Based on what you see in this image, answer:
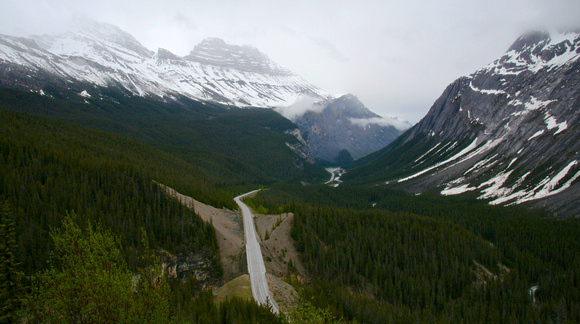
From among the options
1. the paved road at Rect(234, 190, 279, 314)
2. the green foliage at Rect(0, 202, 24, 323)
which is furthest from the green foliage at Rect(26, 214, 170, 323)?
the paved road at Rect(234, 190, 279, 314)

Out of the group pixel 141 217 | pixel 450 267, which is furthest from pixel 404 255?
pixel 141 217

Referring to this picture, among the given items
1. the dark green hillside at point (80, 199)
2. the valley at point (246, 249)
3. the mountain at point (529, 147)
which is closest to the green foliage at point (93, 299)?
Answer: the valley at point (246, 249)

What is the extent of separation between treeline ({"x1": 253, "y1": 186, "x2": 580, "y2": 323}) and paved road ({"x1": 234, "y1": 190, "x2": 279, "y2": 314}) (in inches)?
231

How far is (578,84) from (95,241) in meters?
196

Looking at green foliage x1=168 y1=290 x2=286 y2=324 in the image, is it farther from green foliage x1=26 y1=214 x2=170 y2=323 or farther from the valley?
green foliage x1=26 y1=214 x2=170 y2=323

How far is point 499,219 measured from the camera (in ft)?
330

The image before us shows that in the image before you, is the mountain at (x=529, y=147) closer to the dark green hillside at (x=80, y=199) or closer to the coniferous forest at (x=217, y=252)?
the coniferous forest at (x=217, y=252)

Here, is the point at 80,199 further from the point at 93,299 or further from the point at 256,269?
the point at 93,299

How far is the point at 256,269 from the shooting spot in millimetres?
49688

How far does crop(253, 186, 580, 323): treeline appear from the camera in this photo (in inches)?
2078

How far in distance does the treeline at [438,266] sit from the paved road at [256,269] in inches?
231

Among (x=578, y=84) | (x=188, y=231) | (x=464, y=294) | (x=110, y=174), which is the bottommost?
(x=464, y=294)

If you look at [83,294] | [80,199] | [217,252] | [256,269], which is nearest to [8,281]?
[83,294]

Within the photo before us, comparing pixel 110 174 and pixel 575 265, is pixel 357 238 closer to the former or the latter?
pixel 575 265
